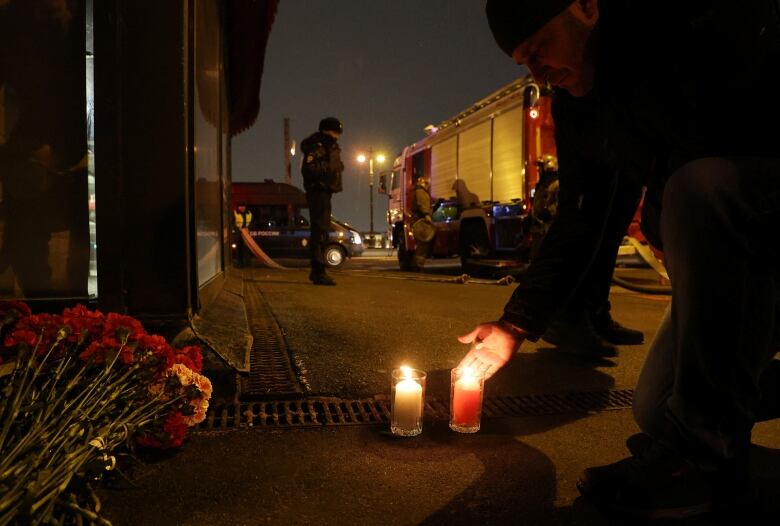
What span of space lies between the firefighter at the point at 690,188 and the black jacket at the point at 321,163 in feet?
17.5

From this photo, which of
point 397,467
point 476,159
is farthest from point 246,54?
point 476,159

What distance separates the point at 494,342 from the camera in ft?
5.74

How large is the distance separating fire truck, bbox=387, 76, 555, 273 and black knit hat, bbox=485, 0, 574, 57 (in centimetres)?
675

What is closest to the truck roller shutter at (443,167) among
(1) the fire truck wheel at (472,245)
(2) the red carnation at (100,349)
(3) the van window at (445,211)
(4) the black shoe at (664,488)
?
(3) the van window at (445,211)

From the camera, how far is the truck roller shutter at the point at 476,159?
1042 centimetres

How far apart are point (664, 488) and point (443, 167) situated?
11.5 meters

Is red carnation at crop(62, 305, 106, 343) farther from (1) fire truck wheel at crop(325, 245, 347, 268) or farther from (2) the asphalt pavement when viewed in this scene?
(1) fire truck wheel at crop(325, 245, 347, 268)

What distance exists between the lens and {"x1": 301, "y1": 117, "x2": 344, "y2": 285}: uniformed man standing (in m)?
6.79

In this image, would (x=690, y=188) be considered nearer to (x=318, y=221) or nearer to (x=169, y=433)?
(x=169, y=433)

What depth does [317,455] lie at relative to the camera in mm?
1722

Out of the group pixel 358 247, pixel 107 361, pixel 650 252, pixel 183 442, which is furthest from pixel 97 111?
pixel 358 247

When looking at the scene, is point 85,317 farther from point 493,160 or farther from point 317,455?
point 493,160

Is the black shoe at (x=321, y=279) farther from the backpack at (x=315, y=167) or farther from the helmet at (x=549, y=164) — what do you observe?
the helmet at (x=549, y=164)

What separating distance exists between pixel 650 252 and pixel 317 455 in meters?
7.16
